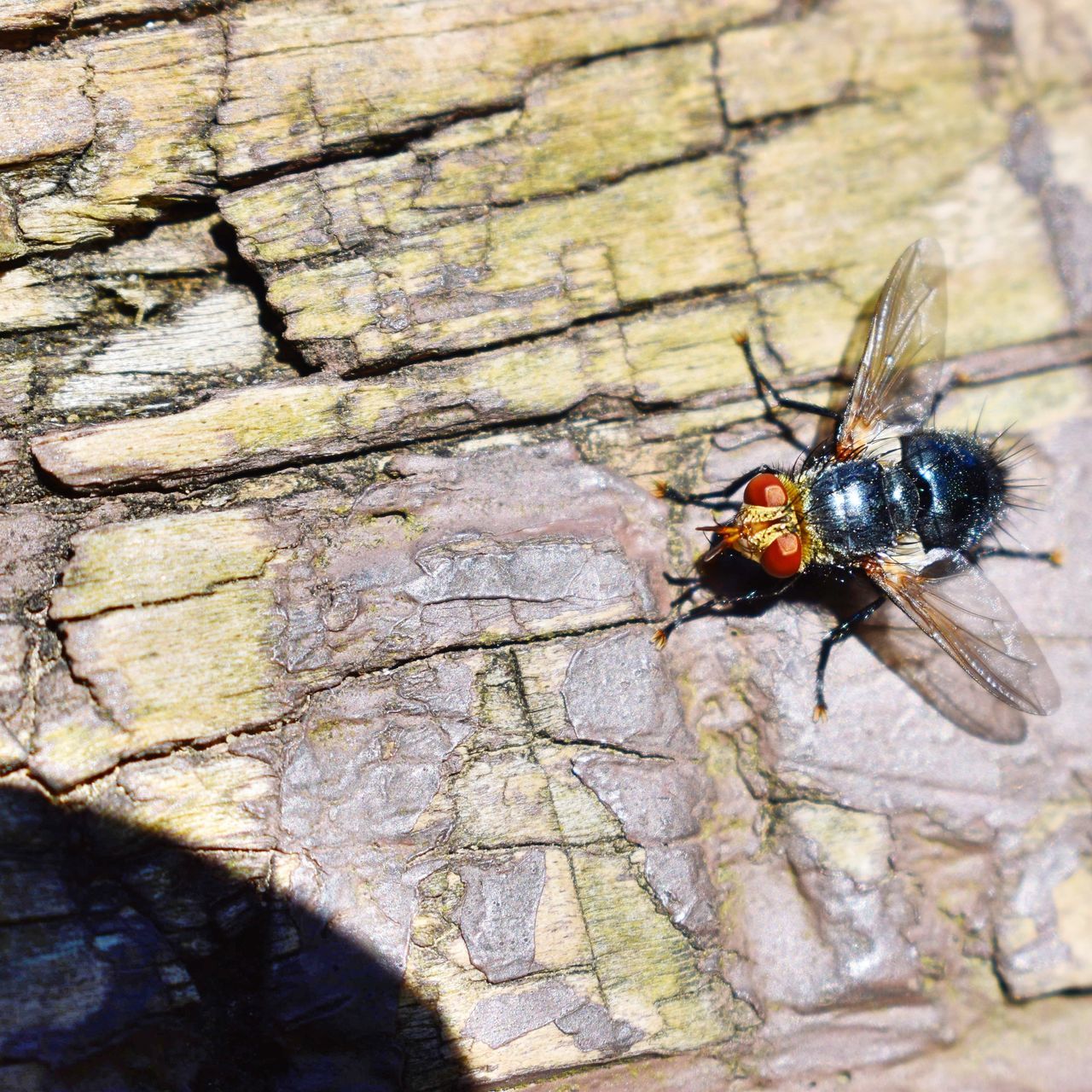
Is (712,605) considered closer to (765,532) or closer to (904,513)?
(765,532)

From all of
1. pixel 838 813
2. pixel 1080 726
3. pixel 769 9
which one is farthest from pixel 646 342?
pixel 1080 726

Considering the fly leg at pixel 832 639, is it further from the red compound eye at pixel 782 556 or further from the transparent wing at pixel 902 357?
the transparent wing at pixel 902 357

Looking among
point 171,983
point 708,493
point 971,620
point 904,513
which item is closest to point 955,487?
point 904,513

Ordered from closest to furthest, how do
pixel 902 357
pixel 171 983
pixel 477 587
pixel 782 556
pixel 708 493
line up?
pixel 171 983 < pixel 477 587 < pixel 782 556 < pixel 708 493 < pixel 902 357

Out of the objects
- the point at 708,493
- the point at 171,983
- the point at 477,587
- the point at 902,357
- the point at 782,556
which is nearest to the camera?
the point at 171,983

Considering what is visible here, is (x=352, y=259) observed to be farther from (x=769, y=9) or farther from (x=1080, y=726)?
(x=1080, y=726)

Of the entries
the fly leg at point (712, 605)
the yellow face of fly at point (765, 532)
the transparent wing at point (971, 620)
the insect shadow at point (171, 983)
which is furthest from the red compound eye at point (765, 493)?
the insect shadow at point (171, 983)

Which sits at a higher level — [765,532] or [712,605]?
[765,532]
